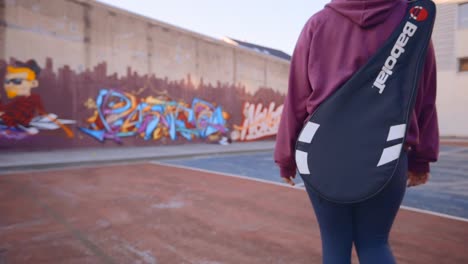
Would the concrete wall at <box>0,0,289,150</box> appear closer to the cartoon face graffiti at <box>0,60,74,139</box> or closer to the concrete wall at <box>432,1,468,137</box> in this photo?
the cartoon face graffiti at <box>0,60,74,139</box>

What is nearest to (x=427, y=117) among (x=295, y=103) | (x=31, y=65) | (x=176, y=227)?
(x=295, y=103)

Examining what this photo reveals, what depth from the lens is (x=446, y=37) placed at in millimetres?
23281

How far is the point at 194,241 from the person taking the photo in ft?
10.1

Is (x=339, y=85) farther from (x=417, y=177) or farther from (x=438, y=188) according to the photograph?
(x=438, y=188)

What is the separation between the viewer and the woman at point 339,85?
1.22 m

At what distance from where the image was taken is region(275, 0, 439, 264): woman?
1225 millimetres

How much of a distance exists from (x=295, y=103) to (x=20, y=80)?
1083 centimetres

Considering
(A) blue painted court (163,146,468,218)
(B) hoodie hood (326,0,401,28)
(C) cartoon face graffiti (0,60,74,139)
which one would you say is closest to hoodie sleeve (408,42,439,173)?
(B) hoodie hood (326,0,401,28)

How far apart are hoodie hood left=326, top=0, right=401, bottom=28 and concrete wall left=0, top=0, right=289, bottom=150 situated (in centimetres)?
1091

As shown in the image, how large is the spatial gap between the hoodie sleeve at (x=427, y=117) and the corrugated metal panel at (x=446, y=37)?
86.8ft

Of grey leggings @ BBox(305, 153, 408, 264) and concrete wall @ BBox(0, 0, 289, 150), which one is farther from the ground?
concrete wall @ BBox(0, 0, 289, 150)

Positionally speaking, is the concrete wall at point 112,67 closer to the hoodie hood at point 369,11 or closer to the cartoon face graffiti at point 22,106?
the cartoon face graffiti at point 22,106

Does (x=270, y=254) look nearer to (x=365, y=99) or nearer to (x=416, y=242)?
(x=416, y=242)

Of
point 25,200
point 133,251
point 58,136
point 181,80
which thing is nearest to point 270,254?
point 133,251
